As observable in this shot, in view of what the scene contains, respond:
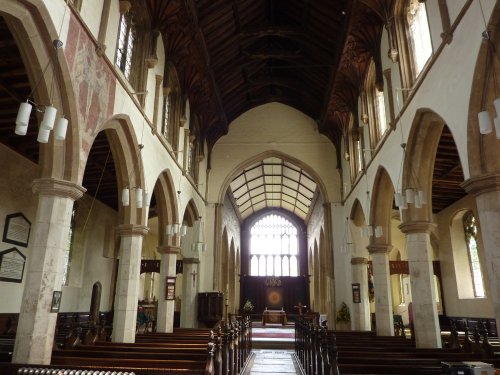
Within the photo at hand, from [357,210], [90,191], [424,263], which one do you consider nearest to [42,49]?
[424,263]

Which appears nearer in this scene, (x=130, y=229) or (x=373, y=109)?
(x=130, y=229)

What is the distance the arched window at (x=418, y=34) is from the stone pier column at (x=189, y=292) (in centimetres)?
1063

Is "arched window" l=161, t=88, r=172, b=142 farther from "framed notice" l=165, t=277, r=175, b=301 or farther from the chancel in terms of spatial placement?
"framed notice" l=165, t=277, r=175, b=301

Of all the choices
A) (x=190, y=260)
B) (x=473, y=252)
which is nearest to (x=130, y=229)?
(x=190, y=260)

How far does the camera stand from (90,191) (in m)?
15.0

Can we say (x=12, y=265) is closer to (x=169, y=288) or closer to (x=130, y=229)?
(x=130, y=229)

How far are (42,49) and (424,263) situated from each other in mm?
8414

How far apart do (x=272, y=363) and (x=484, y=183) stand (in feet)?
23.2

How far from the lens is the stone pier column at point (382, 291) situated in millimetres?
12031

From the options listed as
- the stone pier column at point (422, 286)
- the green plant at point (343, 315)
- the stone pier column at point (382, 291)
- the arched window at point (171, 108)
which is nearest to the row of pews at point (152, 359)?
the stone pier column at point (422, 286)

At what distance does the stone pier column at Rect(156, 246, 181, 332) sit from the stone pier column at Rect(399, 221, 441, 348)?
6872 mm

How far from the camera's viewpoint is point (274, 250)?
33.0 m

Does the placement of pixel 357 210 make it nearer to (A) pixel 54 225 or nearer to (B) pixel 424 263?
(B) pixel 424 263

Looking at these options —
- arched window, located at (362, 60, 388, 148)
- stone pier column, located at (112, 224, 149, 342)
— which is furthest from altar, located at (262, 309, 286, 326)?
stone pier column, located at (112, 224, 149, 342)
